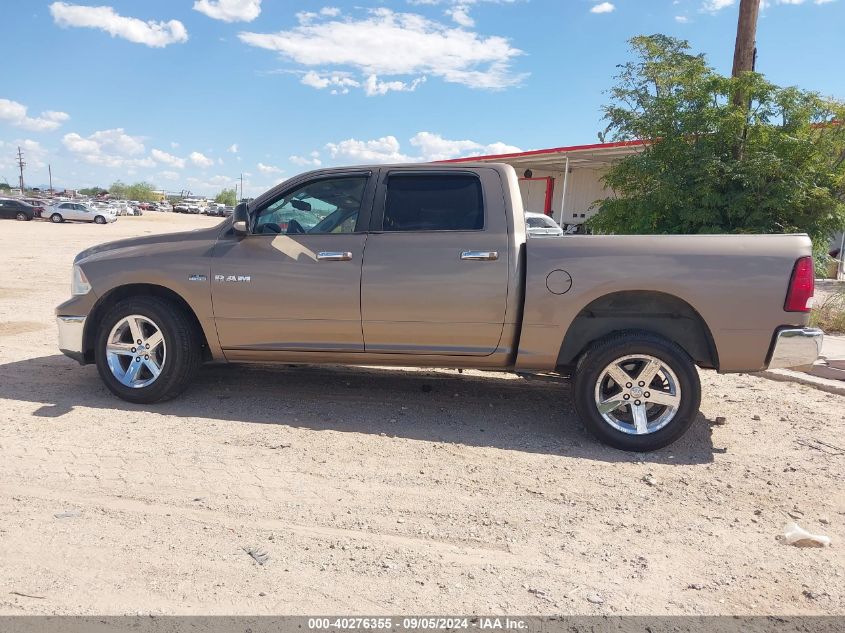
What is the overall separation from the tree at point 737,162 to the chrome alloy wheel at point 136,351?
264 inches

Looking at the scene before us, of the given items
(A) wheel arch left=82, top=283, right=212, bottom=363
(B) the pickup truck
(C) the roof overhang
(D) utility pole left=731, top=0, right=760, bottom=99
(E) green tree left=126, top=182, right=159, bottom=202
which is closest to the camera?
(B) the pickup truck

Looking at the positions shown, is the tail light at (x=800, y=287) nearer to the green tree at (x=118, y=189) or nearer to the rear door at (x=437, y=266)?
the rear door at (x=437, y=266)

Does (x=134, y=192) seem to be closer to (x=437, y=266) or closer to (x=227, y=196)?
(x=227, y=196)

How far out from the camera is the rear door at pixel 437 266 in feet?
15.2

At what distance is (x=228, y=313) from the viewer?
16.4 feet

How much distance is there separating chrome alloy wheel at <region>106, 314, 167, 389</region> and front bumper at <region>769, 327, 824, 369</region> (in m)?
4.46

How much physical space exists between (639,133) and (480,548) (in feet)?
25.9

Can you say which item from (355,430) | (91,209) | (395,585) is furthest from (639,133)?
(91,209)

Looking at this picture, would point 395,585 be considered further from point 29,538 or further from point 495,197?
point 495,197

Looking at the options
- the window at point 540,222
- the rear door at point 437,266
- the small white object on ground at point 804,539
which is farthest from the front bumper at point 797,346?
the window at point 540,222

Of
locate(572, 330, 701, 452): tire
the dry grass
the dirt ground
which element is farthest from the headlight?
the dry grass

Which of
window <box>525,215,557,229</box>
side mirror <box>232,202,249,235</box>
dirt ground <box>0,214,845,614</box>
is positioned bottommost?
dirt ground <box>0,214,845,614</box>

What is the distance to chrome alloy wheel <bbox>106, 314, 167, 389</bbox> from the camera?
505 centimetres

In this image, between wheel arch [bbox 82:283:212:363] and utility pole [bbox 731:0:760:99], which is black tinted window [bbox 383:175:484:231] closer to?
wheel arch [bbox 82:283:212:363]
